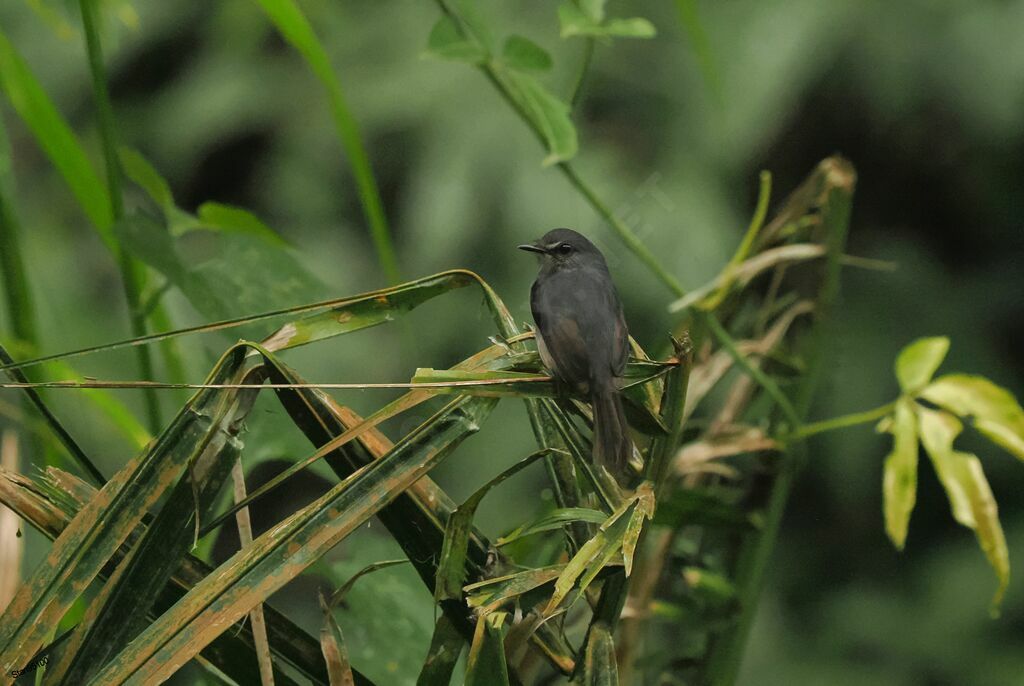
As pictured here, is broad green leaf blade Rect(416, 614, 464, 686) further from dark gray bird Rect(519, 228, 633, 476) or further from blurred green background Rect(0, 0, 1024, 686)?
blurred green background Rect(0, 0, 1024, 686)

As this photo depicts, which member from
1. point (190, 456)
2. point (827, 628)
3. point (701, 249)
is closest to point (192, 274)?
point (190, 456)

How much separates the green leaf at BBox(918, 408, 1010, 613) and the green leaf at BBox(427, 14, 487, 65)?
0.46 meters

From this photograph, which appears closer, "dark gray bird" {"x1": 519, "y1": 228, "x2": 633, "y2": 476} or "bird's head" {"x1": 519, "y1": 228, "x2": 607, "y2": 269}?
"dark gray bird" {"x1": 519, "y1": 228, "x2": 633, "y2": 476}

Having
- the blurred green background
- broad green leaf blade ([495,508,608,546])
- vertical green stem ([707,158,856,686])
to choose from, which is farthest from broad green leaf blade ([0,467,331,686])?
the blurred green background

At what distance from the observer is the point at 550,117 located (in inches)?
→ 37.8

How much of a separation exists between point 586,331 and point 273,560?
266mm

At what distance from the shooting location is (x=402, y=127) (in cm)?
272

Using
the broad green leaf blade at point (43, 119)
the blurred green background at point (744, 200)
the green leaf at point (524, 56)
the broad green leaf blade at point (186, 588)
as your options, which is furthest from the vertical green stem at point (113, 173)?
the blurred green background at point (744, 200)

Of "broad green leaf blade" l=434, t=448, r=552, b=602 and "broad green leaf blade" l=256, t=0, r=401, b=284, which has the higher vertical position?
"broad green leaf blade" l=256, t=0, r=401, b=284

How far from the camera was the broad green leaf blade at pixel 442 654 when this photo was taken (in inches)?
24.2

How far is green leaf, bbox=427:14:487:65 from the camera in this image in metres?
0.95

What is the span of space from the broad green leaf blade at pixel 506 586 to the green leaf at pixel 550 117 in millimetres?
429

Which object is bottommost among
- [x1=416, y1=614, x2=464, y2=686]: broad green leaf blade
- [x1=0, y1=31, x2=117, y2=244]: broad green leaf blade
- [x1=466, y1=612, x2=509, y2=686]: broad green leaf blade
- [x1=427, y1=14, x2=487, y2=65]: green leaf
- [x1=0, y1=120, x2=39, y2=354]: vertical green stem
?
[x1=416, y1=614, x2=464, y2=686]: broad green leaf blade

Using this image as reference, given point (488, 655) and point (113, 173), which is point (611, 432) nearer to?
point (488, 655)
